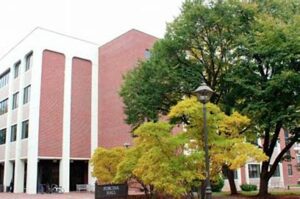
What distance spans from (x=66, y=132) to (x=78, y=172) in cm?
650

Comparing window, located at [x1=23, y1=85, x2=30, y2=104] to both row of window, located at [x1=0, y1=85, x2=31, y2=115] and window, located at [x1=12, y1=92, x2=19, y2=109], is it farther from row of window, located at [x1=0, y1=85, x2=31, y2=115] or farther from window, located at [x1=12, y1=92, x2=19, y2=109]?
window, located at [x1=12, y1=92, x2=19, y2=109]

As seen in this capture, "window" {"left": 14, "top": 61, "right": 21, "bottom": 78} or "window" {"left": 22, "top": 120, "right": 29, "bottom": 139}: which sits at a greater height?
"window" {"left": 14, "top": 61, "right": 21, "bottom": 78}

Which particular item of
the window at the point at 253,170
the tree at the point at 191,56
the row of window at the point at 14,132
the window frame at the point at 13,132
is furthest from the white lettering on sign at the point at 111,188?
the window at the point at 253,170

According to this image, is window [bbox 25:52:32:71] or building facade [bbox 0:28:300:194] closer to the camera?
building facade [bbox 0:28:300:194]

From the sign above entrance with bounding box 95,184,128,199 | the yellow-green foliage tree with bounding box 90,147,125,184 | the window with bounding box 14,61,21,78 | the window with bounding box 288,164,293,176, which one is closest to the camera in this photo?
the sign above entrance with bounding box 95,184,128,199

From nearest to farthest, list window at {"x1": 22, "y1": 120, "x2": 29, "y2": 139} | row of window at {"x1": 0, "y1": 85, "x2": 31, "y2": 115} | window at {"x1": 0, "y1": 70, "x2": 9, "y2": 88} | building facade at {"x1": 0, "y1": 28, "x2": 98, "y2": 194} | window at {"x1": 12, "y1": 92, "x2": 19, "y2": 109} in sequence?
building facade at {"x1": 0, "y1": 28, "x2": 98, "y2": 194} → window at {"x1": 22, "y1": 120, "x2": 29, "y2": 139} → row of window at {"x1": 0, "y1": 85, "x2": 31, "y2": 115} → window at {"x1": 12, "y1": 92, "x2": 19, "y2": 109} → window at {"x1": 0, "y1": 70, "x2": 9, "y2": 88}

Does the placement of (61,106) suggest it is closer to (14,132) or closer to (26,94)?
(26,94)

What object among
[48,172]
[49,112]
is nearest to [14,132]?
[48,172]

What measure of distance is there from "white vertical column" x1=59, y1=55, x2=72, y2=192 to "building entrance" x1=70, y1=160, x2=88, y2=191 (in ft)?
13.0

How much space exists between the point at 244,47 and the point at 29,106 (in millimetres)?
24766

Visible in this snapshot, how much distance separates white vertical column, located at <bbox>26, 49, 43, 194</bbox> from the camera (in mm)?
34875

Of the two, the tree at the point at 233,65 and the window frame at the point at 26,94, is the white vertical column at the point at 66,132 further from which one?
the tree at the point at 233,65

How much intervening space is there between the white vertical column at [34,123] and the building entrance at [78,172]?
695 centimetres

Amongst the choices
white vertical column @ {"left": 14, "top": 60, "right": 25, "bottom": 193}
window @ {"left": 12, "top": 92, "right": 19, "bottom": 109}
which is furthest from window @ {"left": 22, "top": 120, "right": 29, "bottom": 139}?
window @ {"left": 12, "top": 92, "right": 19, "bottom": 109}
